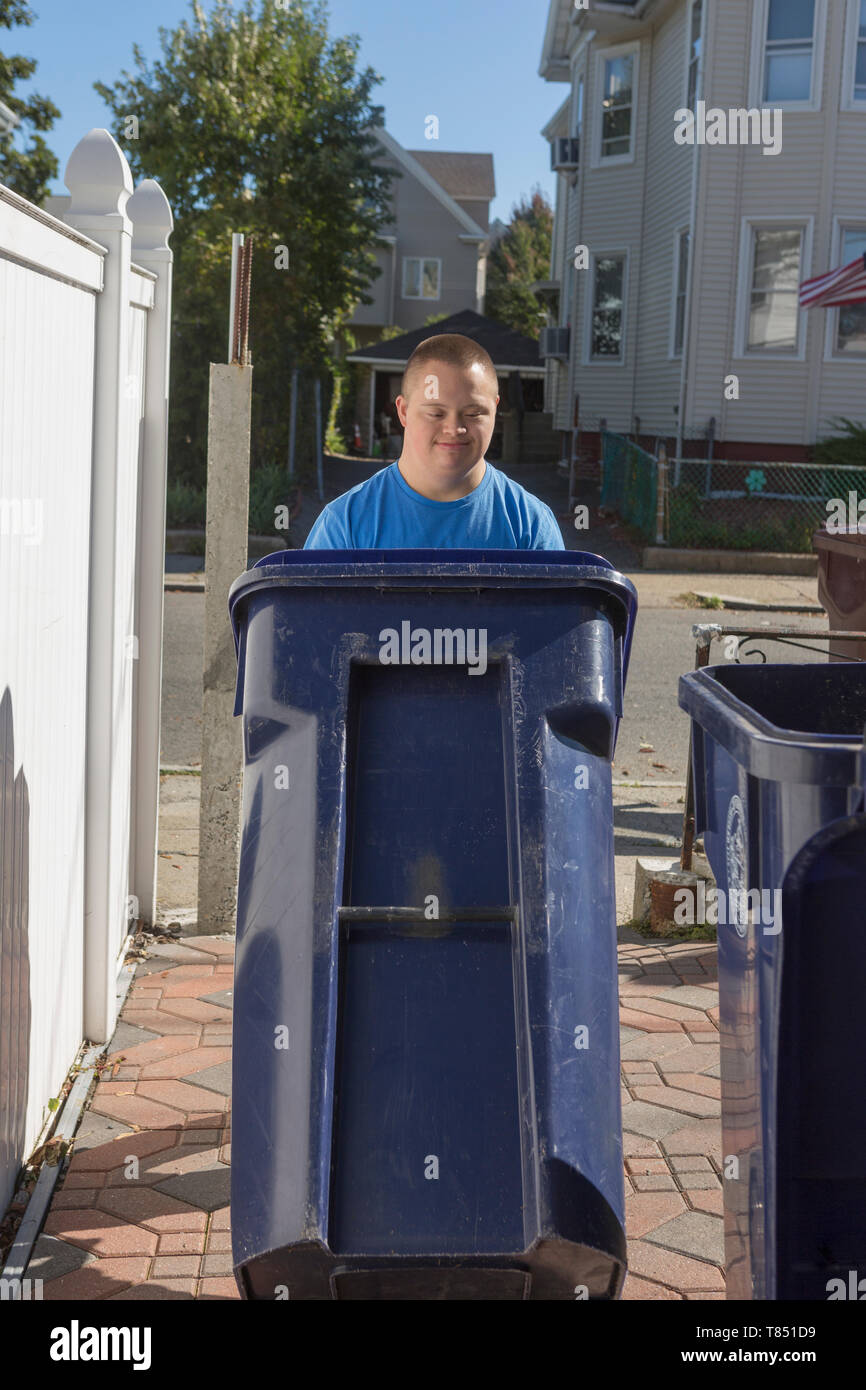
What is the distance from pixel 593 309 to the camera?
25047mm

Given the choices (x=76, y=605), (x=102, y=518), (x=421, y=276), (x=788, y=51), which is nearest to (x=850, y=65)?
(x=788, y=51)

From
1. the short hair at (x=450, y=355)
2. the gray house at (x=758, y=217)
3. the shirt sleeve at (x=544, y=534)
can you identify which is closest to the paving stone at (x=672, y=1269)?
the shirt sleeve at (x=544, y=534)

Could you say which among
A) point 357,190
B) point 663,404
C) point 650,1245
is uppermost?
point 357,190

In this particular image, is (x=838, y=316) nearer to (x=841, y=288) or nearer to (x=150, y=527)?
(x=841, y=288)

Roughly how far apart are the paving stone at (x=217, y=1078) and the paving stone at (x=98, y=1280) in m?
0.86

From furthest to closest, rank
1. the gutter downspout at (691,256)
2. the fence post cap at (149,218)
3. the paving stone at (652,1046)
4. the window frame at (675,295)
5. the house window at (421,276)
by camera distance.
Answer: the house window at (421,276) < the window frame at (675,295) < the gutter downspout at (691,256) < the fence post cap at (149,218) < the paving stone at (652,1046)

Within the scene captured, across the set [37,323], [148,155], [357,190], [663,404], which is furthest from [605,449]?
[37,323]

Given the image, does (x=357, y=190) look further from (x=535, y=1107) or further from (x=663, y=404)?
(x=535, y=1107)

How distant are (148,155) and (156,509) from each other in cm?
2113

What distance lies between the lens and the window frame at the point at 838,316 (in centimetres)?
1948

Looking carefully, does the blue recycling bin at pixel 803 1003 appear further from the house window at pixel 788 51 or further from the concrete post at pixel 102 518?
the house window at pixel 788 51

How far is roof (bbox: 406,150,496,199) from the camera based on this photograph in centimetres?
5178

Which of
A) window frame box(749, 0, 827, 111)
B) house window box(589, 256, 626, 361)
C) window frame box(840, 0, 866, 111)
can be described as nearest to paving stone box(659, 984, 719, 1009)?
window frame box(749, 0, 827, 111)
